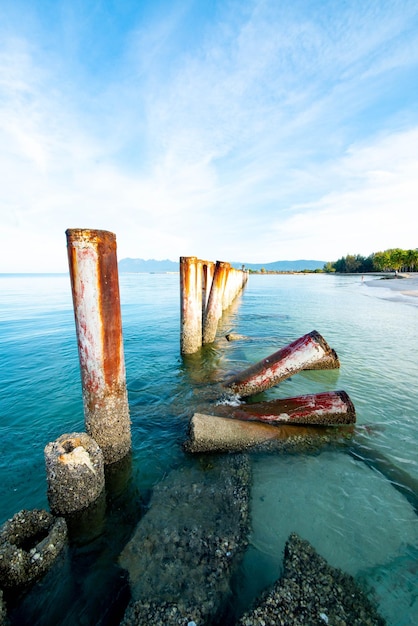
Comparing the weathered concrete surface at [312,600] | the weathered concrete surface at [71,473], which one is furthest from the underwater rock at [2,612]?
the weathered concrete surface at [312,600]

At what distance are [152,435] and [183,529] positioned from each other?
201cm

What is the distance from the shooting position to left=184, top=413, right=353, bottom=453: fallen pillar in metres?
4.18

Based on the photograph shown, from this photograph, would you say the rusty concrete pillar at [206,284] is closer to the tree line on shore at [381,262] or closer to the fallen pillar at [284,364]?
the fallen pillar at [284,364]

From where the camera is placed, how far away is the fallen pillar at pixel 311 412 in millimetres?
4668

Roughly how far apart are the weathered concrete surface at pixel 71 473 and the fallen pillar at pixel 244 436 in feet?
4.95

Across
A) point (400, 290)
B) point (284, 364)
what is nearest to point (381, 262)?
point (400, 290)

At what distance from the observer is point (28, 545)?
2.69 metres

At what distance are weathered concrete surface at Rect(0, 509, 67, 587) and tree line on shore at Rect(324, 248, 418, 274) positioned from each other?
91080 mm

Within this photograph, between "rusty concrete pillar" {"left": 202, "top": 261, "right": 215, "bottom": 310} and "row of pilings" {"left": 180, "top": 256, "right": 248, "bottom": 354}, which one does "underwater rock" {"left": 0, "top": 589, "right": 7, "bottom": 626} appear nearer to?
"row of pilings" {"left": 180, "top": 256, "right": 248, "bottom": 354}

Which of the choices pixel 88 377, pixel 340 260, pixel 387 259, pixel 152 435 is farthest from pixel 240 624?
pixel 340 260

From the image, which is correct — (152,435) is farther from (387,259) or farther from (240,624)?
(387,259)

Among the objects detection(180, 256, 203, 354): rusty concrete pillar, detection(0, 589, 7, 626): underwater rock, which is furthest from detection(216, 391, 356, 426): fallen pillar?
detection(180, 256, 203, 354): rusty concrete pillar

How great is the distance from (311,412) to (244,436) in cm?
129

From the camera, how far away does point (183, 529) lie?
2973 mm
